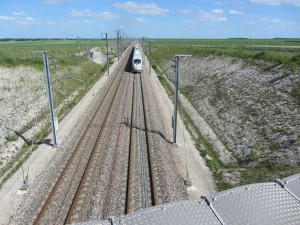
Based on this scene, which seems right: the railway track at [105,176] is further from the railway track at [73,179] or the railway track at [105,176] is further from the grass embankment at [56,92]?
the grass embankment at [56,92]

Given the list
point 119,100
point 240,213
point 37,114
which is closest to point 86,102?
point 119,100

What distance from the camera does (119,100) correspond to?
3612 cm

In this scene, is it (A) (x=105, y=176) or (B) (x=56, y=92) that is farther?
(B) (x=56, y=92)

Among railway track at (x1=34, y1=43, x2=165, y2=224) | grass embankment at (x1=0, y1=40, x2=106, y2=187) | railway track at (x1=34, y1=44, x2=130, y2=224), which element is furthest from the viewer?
grass embankment at (x1=0, y1=40, x2=106, y2=187)

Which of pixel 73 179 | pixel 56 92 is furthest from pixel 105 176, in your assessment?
pixel 56 92

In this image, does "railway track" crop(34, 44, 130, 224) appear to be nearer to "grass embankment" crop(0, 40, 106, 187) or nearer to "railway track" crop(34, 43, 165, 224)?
"railway track" crop(34, 43, 165, 224)

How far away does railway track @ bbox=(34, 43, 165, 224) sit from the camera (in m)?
13.7

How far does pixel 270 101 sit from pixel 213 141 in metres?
7.15

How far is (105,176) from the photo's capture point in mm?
16844

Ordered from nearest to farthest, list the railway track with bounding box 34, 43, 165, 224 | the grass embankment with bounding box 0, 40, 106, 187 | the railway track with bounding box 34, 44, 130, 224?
the railway track with bounding box 34, 44, 130, 224
the railway track with bounding box 34, 43, 165, 224
the grass embankment with bounding box 0, 40, 106, 187

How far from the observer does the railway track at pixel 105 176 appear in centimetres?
1367

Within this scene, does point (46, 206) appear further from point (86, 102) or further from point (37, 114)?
→ point (86, 102)

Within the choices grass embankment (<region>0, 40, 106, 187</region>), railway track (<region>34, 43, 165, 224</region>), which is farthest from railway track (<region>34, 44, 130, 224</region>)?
grass embankment (<region>0, 40, 106, 187</region>)

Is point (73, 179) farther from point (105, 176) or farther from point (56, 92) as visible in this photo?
point (56, 92)
